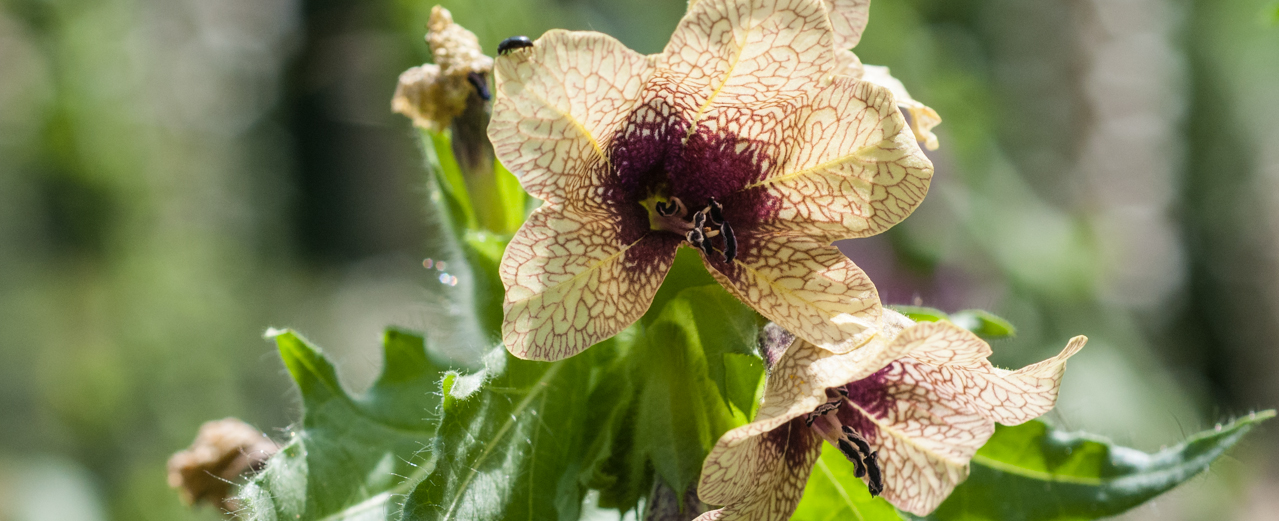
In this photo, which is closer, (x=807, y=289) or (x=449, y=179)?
(x=807, y=289)

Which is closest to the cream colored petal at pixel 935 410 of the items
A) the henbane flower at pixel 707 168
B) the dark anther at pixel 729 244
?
the henbane flower at pixel 707 168

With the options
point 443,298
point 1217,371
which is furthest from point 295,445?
point 1217,371

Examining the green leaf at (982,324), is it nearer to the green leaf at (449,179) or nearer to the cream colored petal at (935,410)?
the cream colored petal at (935,410)

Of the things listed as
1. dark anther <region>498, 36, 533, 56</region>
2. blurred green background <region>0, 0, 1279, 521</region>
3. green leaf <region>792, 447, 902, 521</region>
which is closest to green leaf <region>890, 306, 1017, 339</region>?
green leaf <region>792, 447, 902, 521</region>

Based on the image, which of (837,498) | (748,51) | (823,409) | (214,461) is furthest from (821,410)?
(214,461)

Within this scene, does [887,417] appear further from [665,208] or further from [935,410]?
[665,208]
